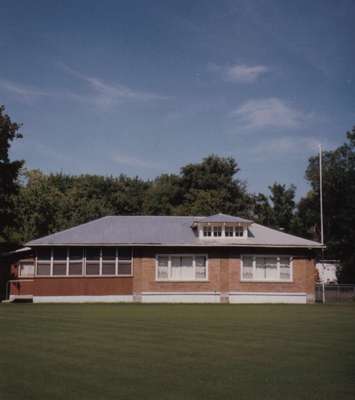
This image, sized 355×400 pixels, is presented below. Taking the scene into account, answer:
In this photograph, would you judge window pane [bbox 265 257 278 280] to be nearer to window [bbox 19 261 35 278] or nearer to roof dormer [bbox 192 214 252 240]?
roof dormer [bbox 192 214 252 240]

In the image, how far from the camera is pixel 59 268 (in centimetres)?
3228

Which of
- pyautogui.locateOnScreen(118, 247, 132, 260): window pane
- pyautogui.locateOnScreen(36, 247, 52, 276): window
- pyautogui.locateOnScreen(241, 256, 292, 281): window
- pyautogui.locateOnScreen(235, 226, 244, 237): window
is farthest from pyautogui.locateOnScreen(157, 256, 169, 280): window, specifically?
pyautogui.locateOnScreen(36, 247, 52, 276): window

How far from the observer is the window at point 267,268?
33062mm

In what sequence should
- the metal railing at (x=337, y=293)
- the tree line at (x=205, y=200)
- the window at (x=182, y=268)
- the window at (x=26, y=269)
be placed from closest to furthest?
the window at (x=182, y=268)
the metal railing at (x=337, y=293)
the window at (x=26, y=269)
the tree line at (x=205, y=200)

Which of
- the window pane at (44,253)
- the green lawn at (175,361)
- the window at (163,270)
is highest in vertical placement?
the window pane at (44,253)

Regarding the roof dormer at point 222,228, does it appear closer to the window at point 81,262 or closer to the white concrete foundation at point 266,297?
the white concrete foundation at point 266,297

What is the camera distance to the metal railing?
116 feet

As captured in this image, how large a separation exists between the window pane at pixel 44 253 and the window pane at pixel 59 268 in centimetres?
64

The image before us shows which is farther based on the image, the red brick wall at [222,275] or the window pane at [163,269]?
the window pane at [163,269]

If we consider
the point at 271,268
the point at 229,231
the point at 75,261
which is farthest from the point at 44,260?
the point at 271,268

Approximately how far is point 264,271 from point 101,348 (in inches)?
892

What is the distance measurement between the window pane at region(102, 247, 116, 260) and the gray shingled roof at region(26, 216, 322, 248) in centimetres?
62

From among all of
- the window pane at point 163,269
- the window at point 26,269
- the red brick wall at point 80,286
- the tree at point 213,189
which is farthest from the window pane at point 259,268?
the tree at point 213,189

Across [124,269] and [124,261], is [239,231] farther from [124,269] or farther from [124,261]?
[124,269]
